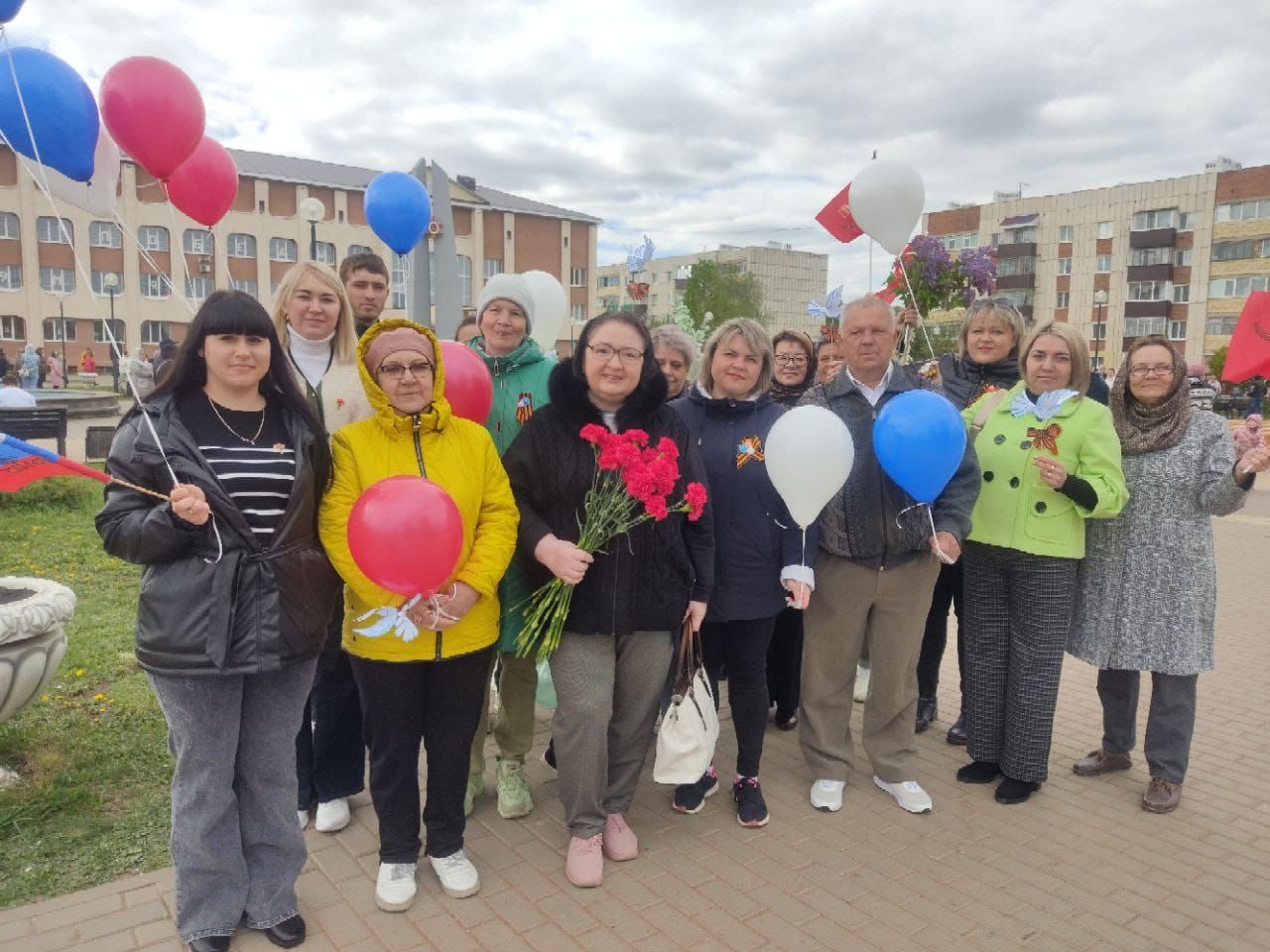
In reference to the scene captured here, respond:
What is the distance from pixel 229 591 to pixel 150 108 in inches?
75.6

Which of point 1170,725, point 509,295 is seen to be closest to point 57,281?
point 509,295

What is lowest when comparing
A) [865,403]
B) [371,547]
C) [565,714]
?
[565,714]

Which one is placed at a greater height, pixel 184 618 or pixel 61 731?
pixel 184 618

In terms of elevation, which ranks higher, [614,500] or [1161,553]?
[614,500]

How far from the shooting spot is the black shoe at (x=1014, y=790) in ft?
12.6

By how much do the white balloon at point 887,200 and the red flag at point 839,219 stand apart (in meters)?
0.66

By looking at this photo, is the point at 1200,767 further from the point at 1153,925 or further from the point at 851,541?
the point at 851,541

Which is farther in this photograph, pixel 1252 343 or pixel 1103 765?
pixel 1103 765

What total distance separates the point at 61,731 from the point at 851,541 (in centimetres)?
390

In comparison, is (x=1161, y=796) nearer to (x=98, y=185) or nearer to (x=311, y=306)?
(x=311, y=306)

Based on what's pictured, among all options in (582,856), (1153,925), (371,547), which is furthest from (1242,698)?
(371,547)

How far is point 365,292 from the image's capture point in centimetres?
392

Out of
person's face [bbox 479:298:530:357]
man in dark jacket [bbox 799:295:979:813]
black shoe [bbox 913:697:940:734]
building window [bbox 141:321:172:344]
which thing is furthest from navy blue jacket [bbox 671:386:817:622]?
building window [bbox 141:321:172:344]

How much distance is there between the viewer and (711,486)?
3.47 metres
